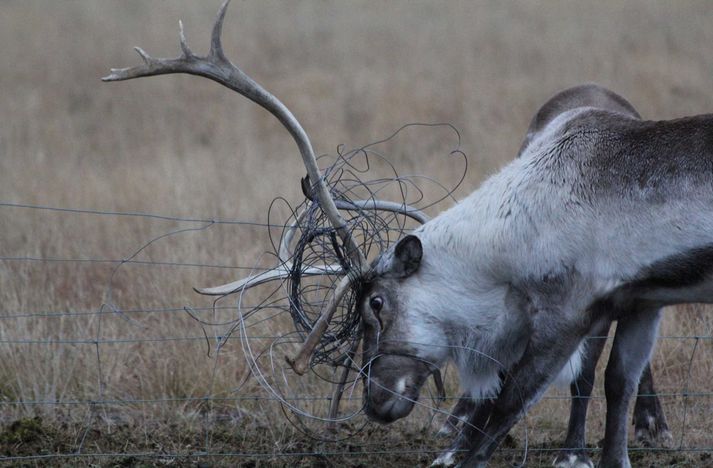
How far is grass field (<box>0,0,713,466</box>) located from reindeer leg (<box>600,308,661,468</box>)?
1.53 feet

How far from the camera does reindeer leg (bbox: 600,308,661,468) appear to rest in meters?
4.72

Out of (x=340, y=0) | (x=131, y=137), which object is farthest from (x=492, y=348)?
(x=340, y=0)

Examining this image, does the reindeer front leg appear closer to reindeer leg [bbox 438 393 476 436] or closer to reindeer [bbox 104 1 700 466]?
reindeer [bbox 104 1 700 466]

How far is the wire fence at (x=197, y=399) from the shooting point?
5152mm

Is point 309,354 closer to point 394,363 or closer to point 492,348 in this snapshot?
point 394,363

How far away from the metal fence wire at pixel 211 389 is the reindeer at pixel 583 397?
90 mm

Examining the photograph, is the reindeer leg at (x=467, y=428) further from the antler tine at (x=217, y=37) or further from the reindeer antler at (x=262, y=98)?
the antler tine at (x=217, y=37)

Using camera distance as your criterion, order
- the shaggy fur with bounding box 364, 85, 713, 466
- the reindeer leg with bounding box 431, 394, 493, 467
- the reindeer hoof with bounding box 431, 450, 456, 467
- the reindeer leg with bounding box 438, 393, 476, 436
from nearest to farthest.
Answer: the shaggy fur with bounding box 364, 85, 713, 466 < the reindeer leg with bounding box 431, 394, 493, 467 < the reindeer hoof with bounding box 431, 450, 456, 467 < the reindeer leg with bounding box 438, 393, 476, 436

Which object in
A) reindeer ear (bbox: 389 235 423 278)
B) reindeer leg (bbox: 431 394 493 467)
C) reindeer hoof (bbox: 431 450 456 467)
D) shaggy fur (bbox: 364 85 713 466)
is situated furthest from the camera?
reindeer hoof (bbox: 431 450 456 467)

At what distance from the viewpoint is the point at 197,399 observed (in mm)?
5555

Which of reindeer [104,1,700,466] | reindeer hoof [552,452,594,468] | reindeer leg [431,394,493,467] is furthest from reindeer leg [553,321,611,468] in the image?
reindeer leg [431,394,493,467]

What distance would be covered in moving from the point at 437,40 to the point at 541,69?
2648 millimetres

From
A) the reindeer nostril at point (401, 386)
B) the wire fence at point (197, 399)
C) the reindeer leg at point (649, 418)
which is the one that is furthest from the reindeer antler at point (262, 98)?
the reindeer leg at point (649, 418)

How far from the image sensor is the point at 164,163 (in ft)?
35.9
